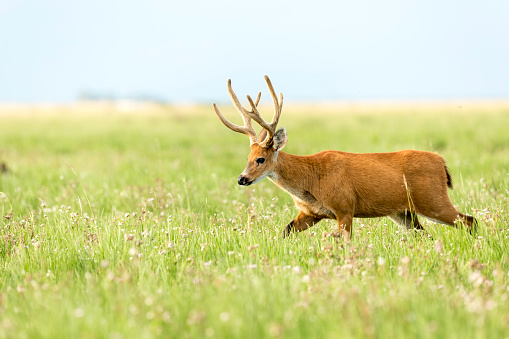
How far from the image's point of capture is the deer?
6141 mm

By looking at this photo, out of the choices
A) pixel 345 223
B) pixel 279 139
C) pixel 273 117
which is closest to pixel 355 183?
pixel 345 223

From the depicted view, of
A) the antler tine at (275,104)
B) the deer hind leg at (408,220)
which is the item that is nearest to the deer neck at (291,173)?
the antler tine at (275,104)

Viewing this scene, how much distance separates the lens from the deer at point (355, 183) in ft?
20.1

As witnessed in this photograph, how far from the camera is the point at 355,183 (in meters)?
6.19

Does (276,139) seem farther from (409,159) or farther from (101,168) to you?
(101,168)

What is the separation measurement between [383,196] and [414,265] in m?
1.69

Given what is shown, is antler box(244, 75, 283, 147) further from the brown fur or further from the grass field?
the grass field

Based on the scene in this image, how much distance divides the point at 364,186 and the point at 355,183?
96mm

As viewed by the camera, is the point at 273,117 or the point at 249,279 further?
the point at 273,117

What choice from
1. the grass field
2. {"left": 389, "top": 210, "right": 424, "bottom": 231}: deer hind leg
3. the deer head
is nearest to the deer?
the deer head

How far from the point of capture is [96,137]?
22.4m

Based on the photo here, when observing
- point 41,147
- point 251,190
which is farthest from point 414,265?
point 41,147

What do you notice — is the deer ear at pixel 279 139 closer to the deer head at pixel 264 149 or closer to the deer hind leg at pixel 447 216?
the deer head at pixel 264 149

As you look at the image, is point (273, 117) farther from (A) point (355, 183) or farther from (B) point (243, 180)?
(A) point (355, 183)
